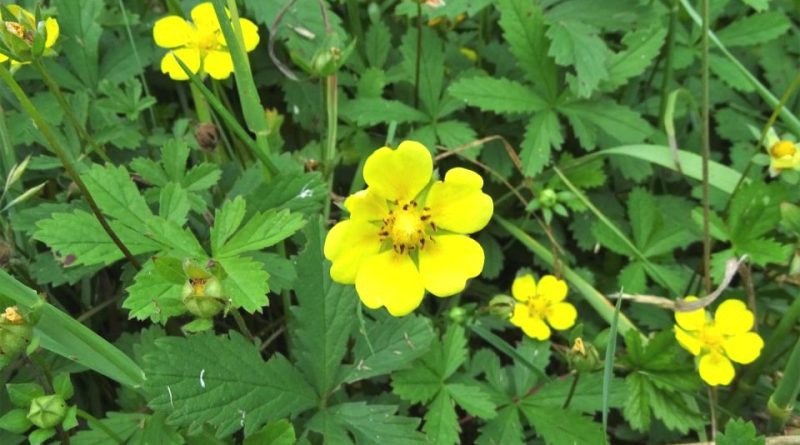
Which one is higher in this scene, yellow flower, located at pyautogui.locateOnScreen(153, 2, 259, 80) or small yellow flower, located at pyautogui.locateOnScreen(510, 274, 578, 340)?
yellow flower, located at pyautogui.locateOnScreen(153, 2, 259, 80)

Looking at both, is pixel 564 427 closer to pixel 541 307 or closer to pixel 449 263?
pixel 541 307

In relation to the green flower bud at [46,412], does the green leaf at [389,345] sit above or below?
below

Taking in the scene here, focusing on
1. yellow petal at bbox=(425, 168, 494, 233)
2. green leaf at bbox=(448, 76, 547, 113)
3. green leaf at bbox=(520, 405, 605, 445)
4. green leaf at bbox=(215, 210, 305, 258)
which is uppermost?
yellow petal at bbox=(425, 168, 494, 233)

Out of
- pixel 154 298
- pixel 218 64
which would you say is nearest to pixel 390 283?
pixel 154 298

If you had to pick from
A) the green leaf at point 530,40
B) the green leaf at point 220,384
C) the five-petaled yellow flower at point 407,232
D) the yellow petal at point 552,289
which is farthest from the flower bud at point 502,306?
the green leaf at point 530,40

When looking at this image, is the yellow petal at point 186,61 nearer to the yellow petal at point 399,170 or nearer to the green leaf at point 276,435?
the yellow petal at point 399,170

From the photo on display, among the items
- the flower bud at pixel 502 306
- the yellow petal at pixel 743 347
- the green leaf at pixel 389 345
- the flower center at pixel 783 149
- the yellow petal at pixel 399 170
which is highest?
the yellow petal at pixel 399 170

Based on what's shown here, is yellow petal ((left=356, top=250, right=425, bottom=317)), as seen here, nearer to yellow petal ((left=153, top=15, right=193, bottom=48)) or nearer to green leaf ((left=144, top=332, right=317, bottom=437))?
green leaf ((left=144, top=332, right=317, bottom=437))

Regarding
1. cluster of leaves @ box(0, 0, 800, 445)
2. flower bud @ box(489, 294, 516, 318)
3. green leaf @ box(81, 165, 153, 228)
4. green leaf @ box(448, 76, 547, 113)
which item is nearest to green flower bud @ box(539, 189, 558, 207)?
cluster of leaves @ box(0, 0, 800, 445)
